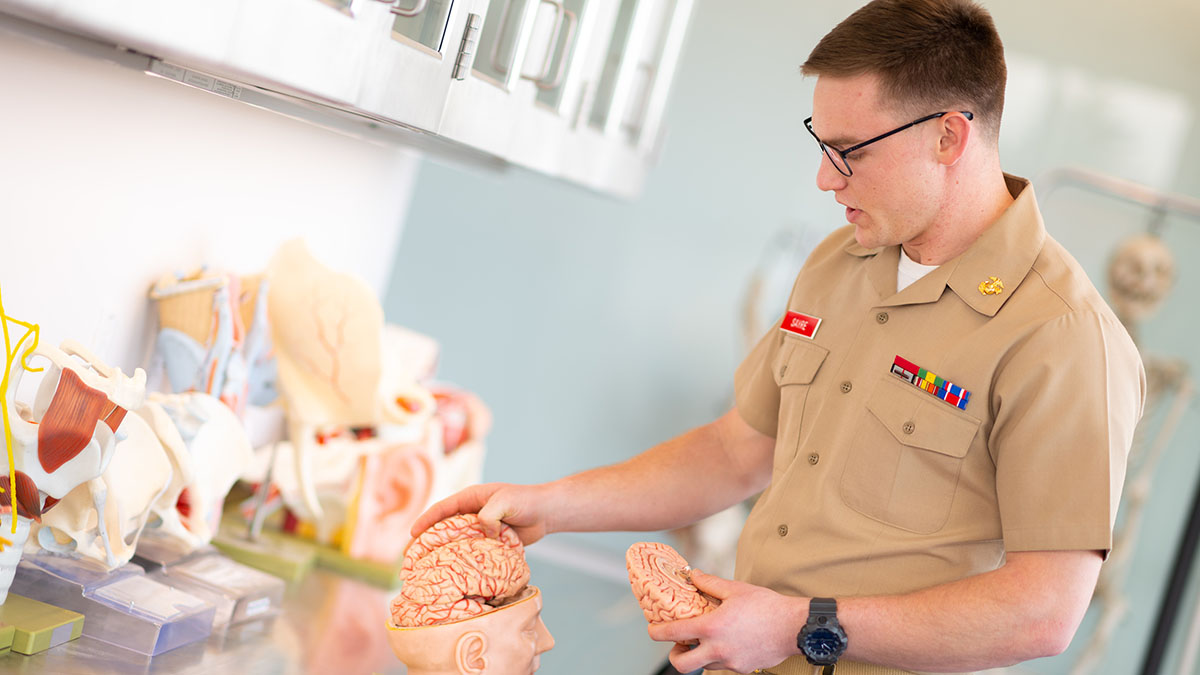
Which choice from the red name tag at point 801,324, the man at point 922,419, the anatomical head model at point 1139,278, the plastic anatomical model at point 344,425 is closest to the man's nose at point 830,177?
the man at point 922,419

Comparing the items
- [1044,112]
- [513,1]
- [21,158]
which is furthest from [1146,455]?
[21,158]

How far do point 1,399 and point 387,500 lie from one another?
2.92 feet

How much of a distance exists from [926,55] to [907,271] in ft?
0.98

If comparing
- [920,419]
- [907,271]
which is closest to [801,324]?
[907,271]

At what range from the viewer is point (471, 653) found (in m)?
1.27

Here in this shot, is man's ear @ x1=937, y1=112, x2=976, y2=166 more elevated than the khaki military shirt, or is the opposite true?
man's ear @ x1=937, y1=112, x2=976, y2=166

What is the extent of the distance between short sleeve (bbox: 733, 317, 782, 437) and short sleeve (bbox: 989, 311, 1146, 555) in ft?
1.33

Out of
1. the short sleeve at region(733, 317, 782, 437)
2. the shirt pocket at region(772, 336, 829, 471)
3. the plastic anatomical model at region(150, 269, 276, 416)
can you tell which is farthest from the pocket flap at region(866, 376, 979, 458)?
the plastic anatomical model at region(150, 269, 276, 416)

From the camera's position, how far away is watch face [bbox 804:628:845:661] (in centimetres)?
121

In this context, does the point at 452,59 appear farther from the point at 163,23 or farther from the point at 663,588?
the point at 663,588

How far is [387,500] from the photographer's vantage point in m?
2.00

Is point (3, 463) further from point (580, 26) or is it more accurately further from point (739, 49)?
point (739, 49)

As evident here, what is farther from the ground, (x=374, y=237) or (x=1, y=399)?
(x=374, y=237)

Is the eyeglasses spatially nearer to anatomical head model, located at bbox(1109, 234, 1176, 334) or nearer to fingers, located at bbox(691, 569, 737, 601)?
fingers, located at bbox(691, 569, 737, 601)
